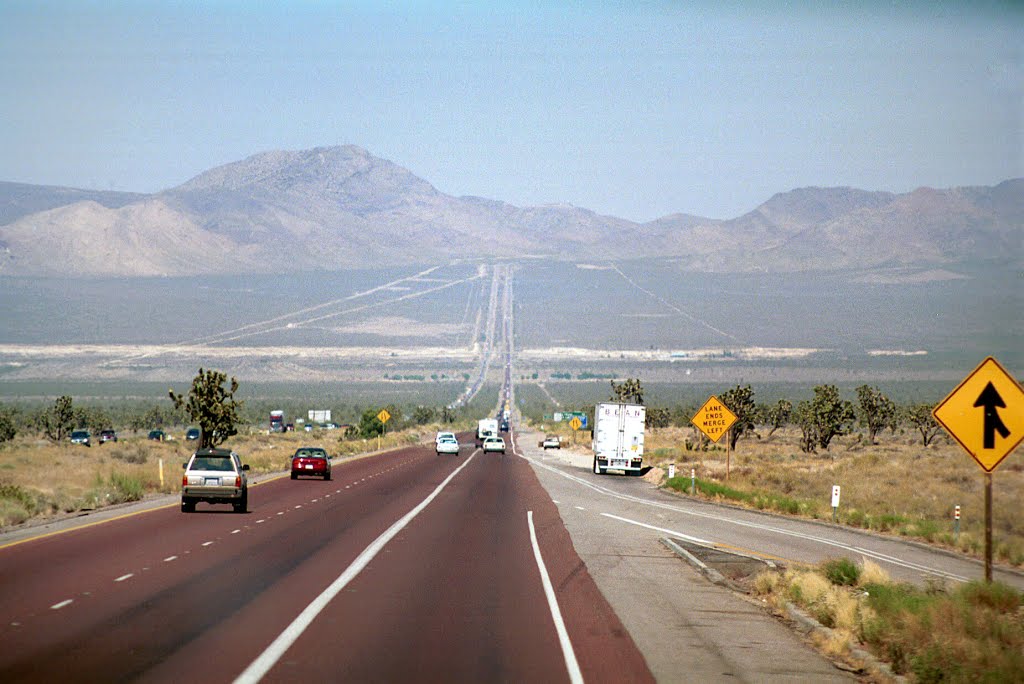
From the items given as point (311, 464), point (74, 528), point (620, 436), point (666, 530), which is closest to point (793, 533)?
point (666, 530)

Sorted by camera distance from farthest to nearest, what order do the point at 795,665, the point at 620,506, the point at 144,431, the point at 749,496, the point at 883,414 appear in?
1. the point at 144,431
2. the point at 883,414
3. the point at 749,496
4. the point at 620,506
5. the point at 795,665

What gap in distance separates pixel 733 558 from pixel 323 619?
11999mm

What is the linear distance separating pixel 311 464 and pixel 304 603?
35.2m

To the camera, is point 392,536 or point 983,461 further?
point 392,536

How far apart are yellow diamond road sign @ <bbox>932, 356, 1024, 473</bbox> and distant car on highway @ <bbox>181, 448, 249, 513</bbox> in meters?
20.2

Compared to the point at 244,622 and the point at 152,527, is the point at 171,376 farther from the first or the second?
the point at 244,622

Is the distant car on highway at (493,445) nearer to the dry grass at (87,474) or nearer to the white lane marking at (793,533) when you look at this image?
the dry grass at (87,474)

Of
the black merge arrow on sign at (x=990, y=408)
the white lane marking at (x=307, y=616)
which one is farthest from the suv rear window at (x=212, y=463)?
the black merge arrow on sign at (x=990, y=408)

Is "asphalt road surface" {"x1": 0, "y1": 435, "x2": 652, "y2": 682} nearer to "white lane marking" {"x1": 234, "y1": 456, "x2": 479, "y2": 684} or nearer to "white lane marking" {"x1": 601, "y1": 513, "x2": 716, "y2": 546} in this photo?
"white lane marking" {"x1": 234, "y1": 456, "x2": 479, "y2": 684}

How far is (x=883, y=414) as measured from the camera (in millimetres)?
104312

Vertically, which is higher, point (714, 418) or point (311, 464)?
point (714, 418)

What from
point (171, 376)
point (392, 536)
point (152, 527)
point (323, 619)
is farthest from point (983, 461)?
point (171, 376)

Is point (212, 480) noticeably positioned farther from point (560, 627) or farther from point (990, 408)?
point (990, 408)

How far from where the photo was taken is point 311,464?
52.2 metres
